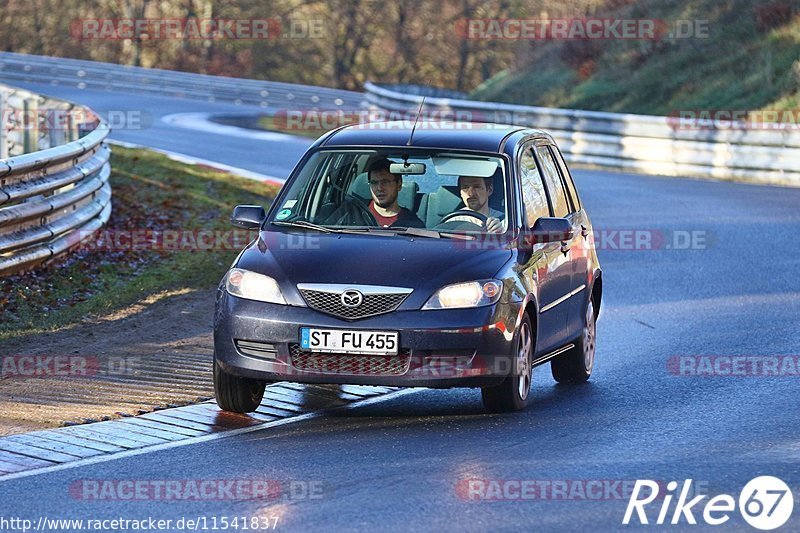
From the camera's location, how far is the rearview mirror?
1006cm

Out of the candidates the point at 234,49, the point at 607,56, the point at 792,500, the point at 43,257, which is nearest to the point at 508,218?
the point at 792,500

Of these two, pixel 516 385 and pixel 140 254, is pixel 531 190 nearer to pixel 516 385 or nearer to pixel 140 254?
pixel 516 385

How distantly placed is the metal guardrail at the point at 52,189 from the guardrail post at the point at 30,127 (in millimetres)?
13

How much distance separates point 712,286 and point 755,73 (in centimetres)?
1912

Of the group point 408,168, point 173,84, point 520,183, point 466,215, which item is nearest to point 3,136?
point 408,168

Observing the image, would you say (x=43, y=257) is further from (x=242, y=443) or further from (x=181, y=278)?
(x=242, y=443)

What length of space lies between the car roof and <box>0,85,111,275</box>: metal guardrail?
378cm

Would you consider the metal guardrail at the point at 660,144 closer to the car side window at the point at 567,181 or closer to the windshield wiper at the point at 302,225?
the car side window at the point at 567,181

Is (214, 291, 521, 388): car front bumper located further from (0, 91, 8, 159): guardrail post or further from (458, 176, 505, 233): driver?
(0, 91, 8, 159): guardrail post

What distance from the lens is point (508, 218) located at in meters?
9.85

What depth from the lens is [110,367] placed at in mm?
10859

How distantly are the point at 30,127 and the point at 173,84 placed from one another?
2408 centimetres

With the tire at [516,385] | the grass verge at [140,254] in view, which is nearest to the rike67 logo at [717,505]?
the tire at [516,385]

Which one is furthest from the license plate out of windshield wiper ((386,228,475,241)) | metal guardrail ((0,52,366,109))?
metal guardrail ((0,52,366,109))
